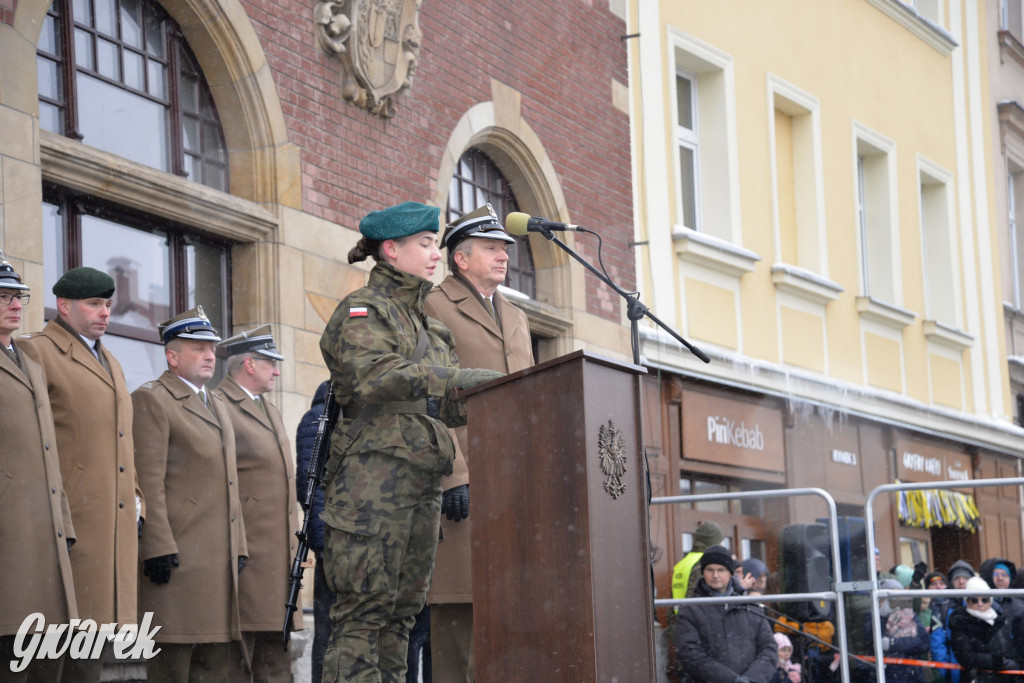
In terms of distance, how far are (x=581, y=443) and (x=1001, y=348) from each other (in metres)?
18.4

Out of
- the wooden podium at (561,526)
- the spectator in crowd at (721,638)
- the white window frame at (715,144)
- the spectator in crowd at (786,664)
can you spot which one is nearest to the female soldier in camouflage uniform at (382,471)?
the wooden podium at (561,526)

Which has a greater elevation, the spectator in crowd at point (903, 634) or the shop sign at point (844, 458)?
the shop sign at point (844, 458)

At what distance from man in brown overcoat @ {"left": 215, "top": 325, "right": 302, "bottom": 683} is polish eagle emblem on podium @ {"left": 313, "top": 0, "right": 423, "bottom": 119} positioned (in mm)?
3059

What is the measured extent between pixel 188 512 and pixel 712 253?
9.12 m

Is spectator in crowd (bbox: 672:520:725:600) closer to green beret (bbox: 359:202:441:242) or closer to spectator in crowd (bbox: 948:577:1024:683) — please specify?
spectator in crowd (bbox: 948:577:1024:683)

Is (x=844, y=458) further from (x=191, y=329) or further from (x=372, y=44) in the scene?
(x=191, y=329)

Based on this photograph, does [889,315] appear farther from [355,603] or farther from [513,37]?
[355,603]

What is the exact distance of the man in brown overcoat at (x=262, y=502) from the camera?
7961 millimetres

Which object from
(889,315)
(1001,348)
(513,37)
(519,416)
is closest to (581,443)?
(519,416)

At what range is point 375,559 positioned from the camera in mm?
5297

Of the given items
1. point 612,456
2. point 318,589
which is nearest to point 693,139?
point 318,589

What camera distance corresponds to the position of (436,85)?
1210 centimetres

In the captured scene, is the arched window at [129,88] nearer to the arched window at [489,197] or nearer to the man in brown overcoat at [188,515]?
the man in brown overcoat at [188,515]

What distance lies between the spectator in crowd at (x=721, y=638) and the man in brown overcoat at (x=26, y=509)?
15.5ft
